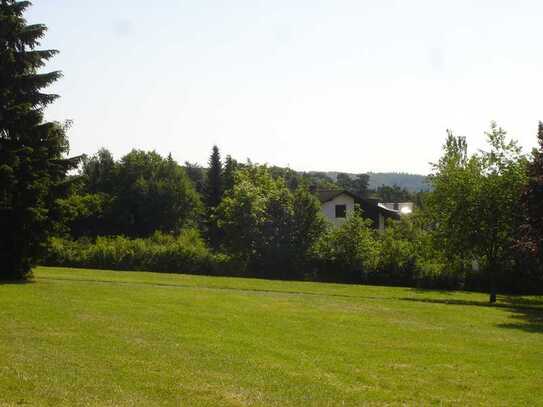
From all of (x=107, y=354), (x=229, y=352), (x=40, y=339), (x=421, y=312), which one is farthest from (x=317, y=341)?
(x=421, y=312)

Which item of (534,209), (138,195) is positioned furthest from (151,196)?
(534,209)

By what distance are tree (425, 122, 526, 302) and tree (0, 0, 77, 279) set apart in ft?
66.0

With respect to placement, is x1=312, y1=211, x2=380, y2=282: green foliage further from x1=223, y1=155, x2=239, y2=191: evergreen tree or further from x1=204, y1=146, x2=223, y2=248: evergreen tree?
x1=223, y1=155, x2=239, y2=191: evergreen tree

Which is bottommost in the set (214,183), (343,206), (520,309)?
(520,309)

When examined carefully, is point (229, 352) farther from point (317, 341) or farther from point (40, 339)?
point (40, 339)

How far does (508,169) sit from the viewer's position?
34344 millimetres

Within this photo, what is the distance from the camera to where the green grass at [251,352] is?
38.4 feet

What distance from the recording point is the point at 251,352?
15.6 meters

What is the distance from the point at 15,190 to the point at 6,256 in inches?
139

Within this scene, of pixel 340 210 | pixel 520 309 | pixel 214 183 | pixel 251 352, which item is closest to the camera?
pixel 251 352

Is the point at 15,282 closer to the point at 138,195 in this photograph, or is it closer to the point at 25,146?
the point at 25,146

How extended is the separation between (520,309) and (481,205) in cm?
572

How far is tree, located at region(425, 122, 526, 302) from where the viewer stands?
33.8m

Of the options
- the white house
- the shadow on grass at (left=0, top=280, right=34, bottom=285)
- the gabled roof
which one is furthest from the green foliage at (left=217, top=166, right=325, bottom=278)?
the white house
